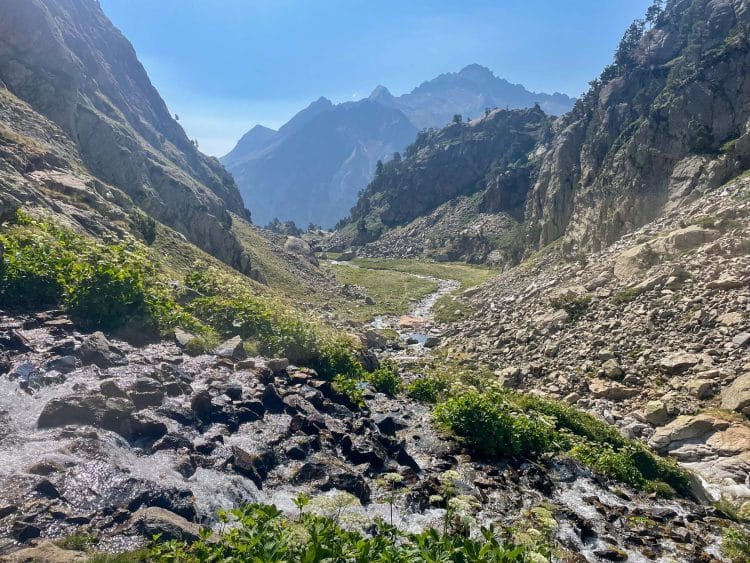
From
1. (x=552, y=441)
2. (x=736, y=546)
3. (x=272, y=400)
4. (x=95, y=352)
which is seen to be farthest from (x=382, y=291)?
(x=736, y=546)

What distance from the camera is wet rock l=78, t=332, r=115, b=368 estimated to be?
14164 millimetres

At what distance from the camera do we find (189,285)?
25453mm

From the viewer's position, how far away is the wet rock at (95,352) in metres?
14.2

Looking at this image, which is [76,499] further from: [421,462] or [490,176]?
[490,176]

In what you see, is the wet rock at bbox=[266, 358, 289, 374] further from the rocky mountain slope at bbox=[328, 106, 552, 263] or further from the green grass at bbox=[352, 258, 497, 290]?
the rocky mountain slope at bbox=[328, 106, 552, 263]

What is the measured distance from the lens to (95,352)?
14.4m

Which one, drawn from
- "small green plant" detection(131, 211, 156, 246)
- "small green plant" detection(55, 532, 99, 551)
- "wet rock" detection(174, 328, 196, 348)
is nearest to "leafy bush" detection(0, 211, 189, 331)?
"wet rock" detection(174, 328, 196, 348)

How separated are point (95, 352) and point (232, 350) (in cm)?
518

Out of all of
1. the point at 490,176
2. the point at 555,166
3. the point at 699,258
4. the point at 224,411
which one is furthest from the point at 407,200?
the point at 224,411

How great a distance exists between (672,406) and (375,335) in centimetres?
2406

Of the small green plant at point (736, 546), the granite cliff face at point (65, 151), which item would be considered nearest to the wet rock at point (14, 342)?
the granite cliff face at point (65, 151)

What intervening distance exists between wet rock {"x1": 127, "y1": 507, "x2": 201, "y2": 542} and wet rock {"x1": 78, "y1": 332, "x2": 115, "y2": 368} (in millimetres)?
7412

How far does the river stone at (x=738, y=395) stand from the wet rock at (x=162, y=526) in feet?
61.1

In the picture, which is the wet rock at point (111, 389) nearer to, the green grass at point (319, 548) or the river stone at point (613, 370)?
the green grass at point (319, 548)
